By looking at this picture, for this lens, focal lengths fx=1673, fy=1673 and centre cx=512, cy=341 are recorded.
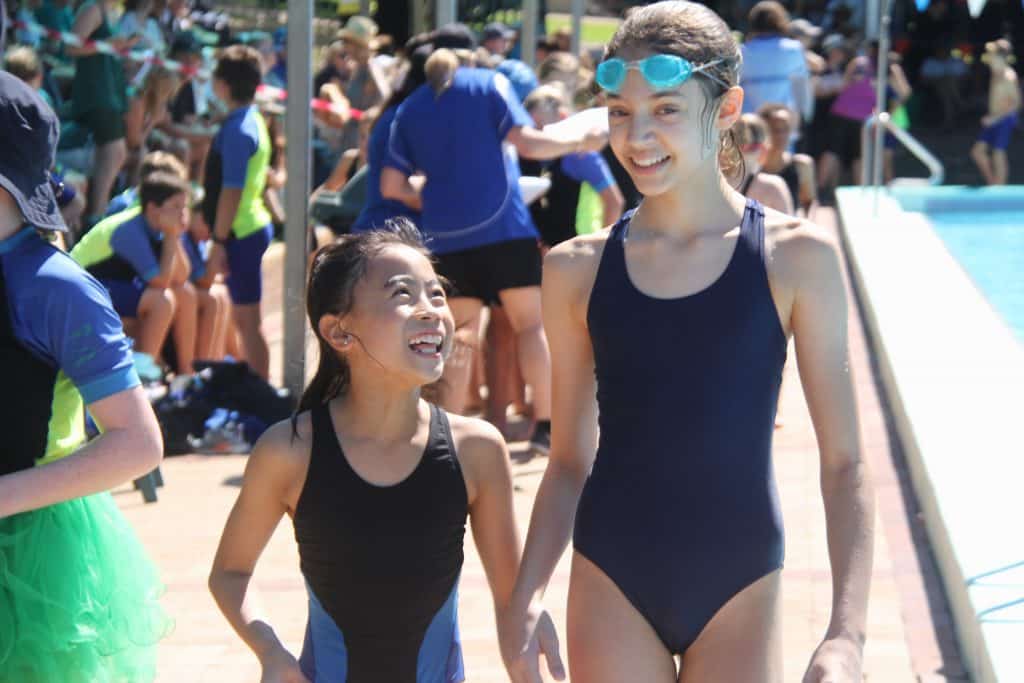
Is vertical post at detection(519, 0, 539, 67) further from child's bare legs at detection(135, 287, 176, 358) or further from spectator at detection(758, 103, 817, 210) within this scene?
child's bare legs at detection(135, 287, 176, 358)

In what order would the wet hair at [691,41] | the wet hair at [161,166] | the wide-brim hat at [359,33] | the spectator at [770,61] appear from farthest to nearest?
the wide-brim hat at [359,33] → the spectator at [770,61] → the wet hair at [161,166] → the wet hair at [691,41]

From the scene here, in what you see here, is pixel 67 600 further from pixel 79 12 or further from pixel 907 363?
pixel 79 12

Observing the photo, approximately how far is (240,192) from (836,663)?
6454mm

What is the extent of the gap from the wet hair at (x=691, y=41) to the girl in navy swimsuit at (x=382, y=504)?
1.86 ft

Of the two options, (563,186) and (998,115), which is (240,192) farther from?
(998,115)

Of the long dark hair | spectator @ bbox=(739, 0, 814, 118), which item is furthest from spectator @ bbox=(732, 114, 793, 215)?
the long dark hair

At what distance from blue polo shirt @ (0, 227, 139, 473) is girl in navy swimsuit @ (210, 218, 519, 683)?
32 centimetres

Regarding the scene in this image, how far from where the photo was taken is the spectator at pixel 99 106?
11.0 m

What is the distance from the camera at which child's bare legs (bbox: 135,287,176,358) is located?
8.38 meters

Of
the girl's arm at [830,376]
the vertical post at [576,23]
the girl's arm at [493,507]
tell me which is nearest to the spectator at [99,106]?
the vertical post at [576,23]

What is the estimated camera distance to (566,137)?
7.36 metres

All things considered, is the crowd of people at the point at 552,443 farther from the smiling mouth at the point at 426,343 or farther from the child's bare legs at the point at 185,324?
the child's bare legs at the point at 185,324

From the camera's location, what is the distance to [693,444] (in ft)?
8.91

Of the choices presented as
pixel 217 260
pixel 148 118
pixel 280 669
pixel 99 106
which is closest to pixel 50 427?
pixel 280 669
